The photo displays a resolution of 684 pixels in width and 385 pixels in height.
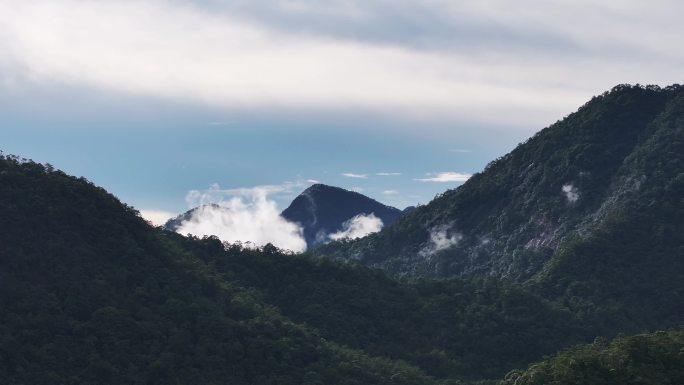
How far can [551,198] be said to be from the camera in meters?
168

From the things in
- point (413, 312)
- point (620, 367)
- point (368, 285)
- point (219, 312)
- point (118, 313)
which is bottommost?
point (620, 367)

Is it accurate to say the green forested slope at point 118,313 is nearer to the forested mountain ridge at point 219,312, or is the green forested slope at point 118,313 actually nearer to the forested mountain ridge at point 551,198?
the forested mountain ridge at point 219,312

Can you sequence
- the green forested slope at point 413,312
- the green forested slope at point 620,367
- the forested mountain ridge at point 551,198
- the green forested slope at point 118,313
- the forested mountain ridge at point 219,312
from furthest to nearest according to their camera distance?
the forested mountain ridge at point 551,198 → the green forested slope at point 413,312 → the forested mountain ridge at point 219,312 → the green forested slope at point 118,313 → the green forested slope at point 620,367

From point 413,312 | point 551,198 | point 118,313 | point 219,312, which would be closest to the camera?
point 118,313

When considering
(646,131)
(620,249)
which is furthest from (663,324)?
(646,131)

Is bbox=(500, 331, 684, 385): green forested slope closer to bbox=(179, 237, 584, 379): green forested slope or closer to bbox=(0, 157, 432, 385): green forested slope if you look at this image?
bbox=(0, 157, 432, 385): green forested slope

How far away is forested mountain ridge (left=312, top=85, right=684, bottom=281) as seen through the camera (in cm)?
15512

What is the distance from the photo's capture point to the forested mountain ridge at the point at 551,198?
15512 cm

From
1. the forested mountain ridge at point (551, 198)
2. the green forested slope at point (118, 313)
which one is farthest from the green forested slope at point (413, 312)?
the forested mountain ridge at point (551, 198)

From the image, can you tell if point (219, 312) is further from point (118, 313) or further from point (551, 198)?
point (551, 198)

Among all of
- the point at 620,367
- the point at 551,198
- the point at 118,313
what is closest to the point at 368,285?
the point at 118,313

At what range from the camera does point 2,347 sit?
3541 inches

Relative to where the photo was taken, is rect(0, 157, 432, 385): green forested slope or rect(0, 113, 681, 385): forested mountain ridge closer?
rect(0, 157, 432, 385): green forested slope

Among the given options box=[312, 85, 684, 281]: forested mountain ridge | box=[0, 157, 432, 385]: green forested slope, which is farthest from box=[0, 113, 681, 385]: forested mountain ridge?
box=[312, 85, 684, 281]: forested mountain ridge
